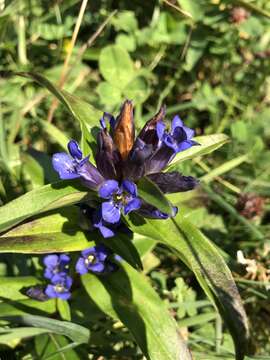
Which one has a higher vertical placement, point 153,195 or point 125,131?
point 125,131

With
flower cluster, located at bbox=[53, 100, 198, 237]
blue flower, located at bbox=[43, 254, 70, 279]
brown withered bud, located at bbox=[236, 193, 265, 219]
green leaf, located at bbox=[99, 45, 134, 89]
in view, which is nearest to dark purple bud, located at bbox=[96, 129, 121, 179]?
flower cluster, located at bbox=[53, 100, 198, 237]

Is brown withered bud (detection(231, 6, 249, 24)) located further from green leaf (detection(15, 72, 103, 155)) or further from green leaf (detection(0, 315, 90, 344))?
green leaf (detection(0, 315, 90, 344))

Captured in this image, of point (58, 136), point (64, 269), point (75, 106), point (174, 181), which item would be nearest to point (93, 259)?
point (64, 269)

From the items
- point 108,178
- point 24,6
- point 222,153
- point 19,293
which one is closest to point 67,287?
point 19,293

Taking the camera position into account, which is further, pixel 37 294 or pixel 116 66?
pixel 116 66

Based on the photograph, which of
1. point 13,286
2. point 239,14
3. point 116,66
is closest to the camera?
point 13,286

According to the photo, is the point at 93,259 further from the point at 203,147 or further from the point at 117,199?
the point at 203,147

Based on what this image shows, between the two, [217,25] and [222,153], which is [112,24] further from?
[222,153]

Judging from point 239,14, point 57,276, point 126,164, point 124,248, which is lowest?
point 57,276
